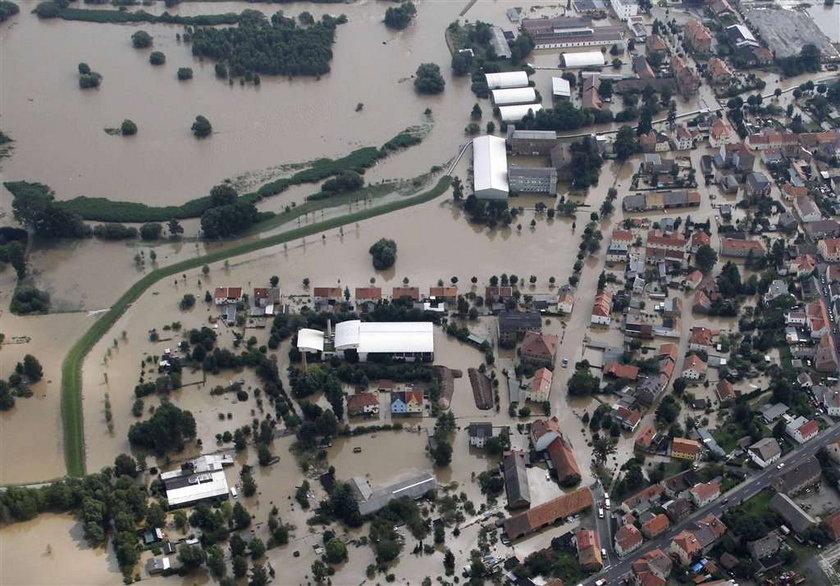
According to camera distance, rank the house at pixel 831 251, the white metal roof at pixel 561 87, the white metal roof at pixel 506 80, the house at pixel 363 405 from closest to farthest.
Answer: the house at pixel 363 405, the house at pixel 831 251, the white metal roof at pixel 561 87, the white metal roof at pixel 506 80

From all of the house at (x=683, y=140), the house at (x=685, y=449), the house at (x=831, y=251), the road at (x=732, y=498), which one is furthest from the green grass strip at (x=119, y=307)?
the house at (x=685, y=449)

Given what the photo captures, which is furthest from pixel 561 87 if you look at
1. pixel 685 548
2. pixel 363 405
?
pixel 685 548

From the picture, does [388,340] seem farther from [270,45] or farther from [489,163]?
[270,45]

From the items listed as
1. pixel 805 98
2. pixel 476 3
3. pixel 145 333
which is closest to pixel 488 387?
pixel 145 333

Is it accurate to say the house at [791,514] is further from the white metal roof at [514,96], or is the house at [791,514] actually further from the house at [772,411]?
the white metal roof at [514,96]

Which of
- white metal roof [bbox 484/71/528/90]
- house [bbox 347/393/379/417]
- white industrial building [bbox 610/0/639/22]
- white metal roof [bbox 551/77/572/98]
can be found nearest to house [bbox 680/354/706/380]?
house [bbox 347/393/379/417]

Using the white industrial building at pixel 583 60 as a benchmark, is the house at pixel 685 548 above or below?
below

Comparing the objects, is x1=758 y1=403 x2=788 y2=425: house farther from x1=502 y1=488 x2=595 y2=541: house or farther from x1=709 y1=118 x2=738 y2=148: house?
x1=709 y1=118 x2=738 y2=148: house
